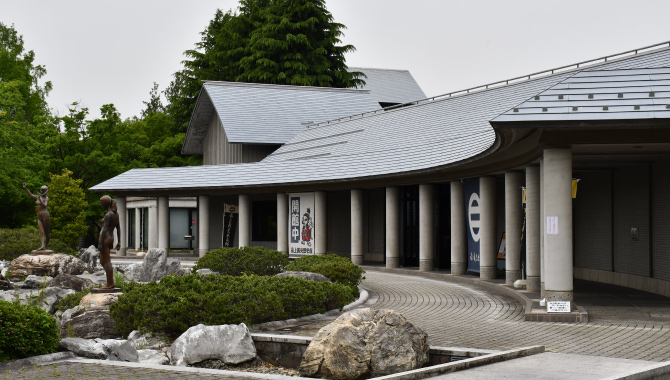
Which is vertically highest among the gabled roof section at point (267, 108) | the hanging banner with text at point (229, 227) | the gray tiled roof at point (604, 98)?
the gabled roof section at point (267, 108)

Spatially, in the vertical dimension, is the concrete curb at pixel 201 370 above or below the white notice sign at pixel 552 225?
below

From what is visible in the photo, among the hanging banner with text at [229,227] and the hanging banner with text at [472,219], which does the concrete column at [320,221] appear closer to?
the hanging banner with text at [229,227]

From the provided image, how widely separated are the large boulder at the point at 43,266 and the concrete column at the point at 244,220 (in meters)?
12.2

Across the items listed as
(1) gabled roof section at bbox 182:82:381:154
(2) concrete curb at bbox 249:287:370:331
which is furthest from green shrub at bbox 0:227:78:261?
(2) concrete curb at bbox 249:287:370:331

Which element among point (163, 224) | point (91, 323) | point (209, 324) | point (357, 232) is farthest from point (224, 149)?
point (209, 324)

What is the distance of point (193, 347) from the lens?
12.1 metres

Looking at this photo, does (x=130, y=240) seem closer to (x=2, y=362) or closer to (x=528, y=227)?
(x=528, y=227)

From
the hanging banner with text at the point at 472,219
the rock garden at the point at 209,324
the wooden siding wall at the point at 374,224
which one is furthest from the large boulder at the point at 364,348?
the wooden siding wall at the point at 374,224

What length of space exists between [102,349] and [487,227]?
15327 millimetres

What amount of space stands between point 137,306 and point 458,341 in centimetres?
546

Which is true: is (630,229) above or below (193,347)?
above

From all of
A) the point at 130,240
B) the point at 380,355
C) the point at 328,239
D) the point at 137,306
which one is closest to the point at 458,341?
the point at 380,355

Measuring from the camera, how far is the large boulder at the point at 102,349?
1147 cm

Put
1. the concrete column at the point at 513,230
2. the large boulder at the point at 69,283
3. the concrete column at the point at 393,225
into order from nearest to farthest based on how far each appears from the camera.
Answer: the large boulder at the point at 69,283
the concrete column at the point at 513,230
the concrete column at the point at 393,225
